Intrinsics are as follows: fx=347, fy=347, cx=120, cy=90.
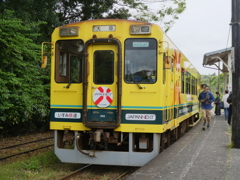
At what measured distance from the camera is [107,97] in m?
7.40

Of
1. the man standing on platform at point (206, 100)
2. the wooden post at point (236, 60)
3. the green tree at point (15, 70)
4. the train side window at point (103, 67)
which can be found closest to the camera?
the train side window at point (103, 67)

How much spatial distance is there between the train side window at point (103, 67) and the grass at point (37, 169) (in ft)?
7.26

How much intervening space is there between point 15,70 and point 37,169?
14.1 ft

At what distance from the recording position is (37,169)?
7.82m

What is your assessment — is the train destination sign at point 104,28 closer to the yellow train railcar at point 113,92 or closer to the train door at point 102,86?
the yellow train railcar at point 113,92

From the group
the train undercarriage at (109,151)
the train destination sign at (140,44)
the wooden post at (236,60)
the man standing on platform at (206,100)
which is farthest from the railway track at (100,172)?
the man standing on platform at (206,100)

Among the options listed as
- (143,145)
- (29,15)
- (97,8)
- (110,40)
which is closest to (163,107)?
(143,145)

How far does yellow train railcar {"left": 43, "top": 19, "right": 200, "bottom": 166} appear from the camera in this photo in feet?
23.9

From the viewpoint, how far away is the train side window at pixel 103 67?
24.5 feet

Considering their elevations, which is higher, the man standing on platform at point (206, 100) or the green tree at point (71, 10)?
the green tree at point (71, 10)

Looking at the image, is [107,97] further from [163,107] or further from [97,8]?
[97,8]

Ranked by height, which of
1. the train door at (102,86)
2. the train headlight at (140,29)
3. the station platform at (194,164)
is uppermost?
the train headlight at (140,29)

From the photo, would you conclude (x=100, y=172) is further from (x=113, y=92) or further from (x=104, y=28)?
(x=104, y=28)

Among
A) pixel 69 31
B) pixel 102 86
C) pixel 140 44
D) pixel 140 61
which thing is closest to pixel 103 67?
pixel 102 86
